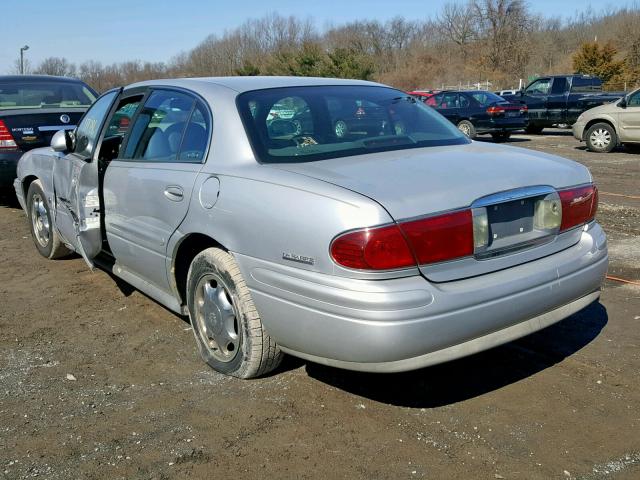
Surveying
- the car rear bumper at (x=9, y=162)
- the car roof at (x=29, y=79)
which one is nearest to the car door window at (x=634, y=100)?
the car roof at (x=29, y=79)

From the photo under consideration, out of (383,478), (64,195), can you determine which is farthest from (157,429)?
(64,195)

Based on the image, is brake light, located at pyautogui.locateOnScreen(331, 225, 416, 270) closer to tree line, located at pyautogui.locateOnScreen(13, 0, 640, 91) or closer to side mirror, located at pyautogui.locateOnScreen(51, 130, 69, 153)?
side mirror, located at pyautogui.locateOnScreen(51, 130, 69, 153)

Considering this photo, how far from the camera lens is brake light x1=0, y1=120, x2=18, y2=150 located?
26.1ft

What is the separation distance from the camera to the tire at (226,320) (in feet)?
10.6

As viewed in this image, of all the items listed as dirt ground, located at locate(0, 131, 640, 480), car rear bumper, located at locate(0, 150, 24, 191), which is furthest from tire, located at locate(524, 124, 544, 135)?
dirt ground, located at locate(0, 131, 640, 480)

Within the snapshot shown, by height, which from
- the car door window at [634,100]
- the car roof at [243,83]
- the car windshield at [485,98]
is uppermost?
the car windshield at [485,98]

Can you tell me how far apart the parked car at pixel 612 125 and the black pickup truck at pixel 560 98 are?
4.41 meters

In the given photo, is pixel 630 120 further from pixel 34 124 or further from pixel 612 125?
pixel 34 124

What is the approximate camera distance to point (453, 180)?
2.95m

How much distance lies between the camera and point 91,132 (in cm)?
493

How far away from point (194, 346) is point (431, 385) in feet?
4.87

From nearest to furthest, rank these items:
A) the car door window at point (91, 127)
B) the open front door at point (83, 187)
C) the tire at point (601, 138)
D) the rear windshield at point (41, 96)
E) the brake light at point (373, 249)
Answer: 1. the brake light at point (373, 249)
2. the open front door at point (83, 187)
3. the car door window at point (91, 127)
4. the rear windshield at point (41, 96)
5. the tire at point (601, 138)

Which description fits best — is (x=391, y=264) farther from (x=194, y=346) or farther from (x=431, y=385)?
(x=194, y=346)

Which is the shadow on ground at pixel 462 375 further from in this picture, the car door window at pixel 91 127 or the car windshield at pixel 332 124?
the car door window at pixel 91 127
